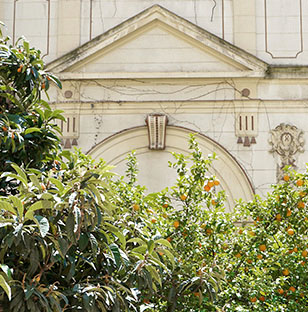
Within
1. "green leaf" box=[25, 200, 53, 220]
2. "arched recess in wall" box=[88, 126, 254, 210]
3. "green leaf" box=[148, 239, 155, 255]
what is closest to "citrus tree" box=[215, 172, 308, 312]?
"green leaf" box=[148, 239, 155, 255]

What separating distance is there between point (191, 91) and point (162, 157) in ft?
4.99

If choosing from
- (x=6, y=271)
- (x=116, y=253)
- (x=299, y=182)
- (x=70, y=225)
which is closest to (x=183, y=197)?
(x=299, y=182)

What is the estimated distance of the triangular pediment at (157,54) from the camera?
17.5m

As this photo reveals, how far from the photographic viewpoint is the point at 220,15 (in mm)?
18125

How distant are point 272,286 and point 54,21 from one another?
9.98 m

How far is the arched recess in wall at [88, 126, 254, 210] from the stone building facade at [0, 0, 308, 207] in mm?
21

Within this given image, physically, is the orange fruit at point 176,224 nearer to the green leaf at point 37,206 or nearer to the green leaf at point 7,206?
the green leaf at point 37,206

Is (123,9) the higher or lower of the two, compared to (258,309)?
higher

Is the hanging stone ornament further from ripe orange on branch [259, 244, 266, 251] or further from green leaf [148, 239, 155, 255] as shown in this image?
green leaf [148, 239, 155, 255]

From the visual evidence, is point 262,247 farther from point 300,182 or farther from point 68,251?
point 68,251

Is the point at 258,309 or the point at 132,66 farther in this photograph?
the point at 132,66

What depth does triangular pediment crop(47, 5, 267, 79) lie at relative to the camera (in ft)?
57.4

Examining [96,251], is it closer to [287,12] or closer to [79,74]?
[79,74]

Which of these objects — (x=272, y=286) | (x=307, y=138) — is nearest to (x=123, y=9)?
(x=307, y=138)
